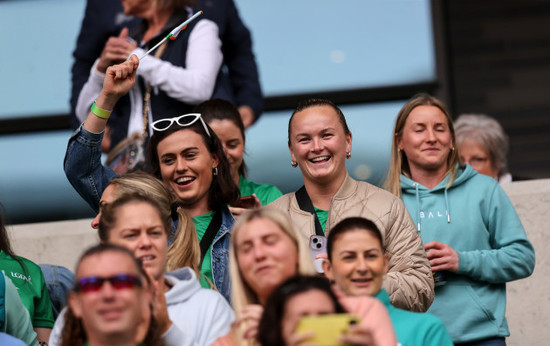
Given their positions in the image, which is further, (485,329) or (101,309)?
(485,329)

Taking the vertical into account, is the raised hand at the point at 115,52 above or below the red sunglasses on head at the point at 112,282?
above

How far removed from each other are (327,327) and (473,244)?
2088 mm

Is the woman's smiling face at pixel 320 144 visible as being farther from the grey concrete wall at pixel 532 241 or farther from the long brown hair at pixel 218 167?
the grey concrete wall at pixel 532 241

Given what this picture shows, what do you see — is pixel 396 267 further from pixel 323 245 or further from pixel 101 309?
pixel 101 309

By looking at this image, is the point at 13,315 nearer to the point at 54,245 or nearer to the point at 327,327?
the point at 327,327

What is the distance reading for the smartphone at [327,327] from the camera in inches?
117

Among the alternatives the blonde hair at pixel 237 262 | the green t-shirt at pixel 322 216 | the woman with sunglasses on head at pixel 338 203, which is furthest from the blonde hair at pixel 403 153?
the blonde hair at pixel 237 262

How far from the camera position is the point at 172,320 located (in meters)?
3.92

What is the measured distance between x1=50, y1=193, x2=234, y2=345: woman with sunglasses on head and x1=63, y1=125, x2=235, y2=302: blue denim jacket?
0.42m

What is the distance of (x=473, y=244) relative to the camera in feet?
16.1

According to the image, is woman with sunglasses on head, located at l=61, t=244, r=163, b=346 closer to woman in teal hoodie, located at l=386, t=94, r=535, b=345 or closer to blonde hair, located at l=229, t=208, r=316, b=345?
blonde hair, located at l=229, t=208, r=316, b=345

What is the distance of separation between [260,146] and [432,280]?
4295 mm

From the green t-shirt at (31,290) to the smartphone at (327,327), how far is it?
1.94 m

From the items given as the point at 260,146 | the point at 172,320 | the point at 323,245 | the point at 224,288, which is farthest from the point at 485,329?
the point at 260,146
